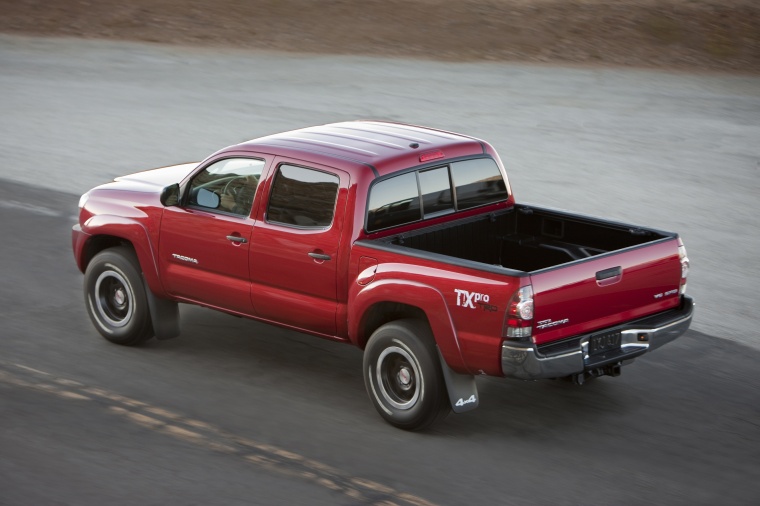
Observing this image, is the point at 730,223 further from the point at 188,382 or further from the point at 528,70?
the point at 528,70

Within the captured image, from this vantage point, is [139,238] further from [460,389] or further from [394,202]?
[460,389]

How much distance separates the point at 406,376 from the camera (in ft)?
25.5

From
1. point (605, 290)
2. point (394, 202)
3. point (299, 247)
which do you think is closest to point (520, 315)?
point (605, 290)

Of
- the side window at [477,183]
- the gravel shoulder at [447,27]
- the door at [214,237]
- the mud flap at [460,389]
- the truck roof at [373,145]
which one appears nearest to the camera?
the mud flap at [460,389]

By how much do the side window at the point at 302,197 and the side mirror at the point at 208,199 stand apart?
1.75ft

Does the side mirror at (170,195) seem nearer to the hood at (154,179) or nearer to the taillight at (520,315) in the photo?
the hood at (154,179)

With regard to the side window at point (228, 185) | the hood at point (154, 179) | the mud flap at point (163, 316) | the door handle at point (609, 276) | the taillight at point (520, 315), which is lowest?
the mud flap at point (163, 316)

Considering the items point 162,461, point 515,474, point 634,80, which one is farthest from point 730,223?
point 634,80

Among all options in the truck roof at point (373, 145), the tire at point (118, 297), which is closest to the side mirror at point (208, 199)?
the truck roof at point (373, 145)

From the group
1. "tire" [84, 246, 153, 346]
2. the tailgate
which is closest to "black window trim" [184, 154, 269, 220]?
"tire" [84, 246, 153, 346]

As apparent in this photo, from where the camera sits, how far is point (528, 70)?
24.6 m

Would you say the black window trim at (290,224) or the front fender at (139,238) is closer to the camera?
the black window trim at (290,224)

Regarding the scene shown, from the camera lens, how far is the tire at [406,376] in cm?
754

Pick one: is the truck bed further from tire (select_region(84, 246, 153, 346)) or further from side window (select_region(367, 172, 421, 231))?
tire (select_region(84, 246, 153, 346))
